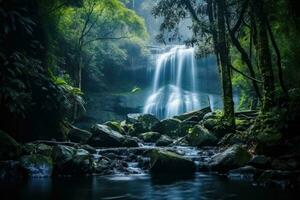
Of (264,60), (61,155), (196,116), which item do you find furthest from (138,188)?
(196,116)

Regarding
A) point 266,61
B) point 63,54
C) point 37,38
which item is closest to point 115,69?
point 63,54

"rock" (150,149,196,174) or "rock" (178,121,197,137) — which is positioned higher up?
"rock" (178,121,197,137)

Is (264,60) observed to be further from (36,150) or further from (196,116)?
(196,116)

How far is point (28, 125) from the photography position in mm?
14031

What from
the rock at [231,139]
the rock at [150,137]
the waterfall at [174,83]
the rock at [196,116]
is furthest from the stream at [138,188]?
the waterfall at [174,83]

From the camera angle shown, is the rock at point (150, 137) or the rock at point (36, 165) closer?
the rock at point (36, 165)

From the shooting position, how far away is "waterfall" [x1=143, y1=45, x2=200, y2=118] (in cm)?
3422

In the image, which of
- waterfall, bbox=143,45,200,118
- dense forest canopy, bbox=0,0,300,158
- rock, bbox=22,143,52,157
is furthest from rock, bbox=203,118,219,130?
waterfall, bbox=143,45,200,118

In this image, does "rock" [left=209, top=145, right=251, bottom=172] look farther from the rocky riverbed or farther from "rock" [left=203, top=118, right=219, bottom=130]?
"rock" [left=203, top=118, right=219, bottom=130]

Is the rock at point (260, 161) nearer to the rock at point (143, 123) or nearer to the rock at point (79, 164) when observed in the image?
the rock at point (79, 164)

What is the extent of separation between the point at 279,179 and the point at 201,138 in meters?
7.24

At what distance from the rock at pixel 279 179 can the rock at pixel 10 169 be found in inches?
238

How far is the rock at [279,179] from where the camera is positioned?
870 centimetres

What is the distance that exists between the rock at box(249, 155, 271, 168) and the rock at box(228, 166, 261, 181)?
0.46 ft
